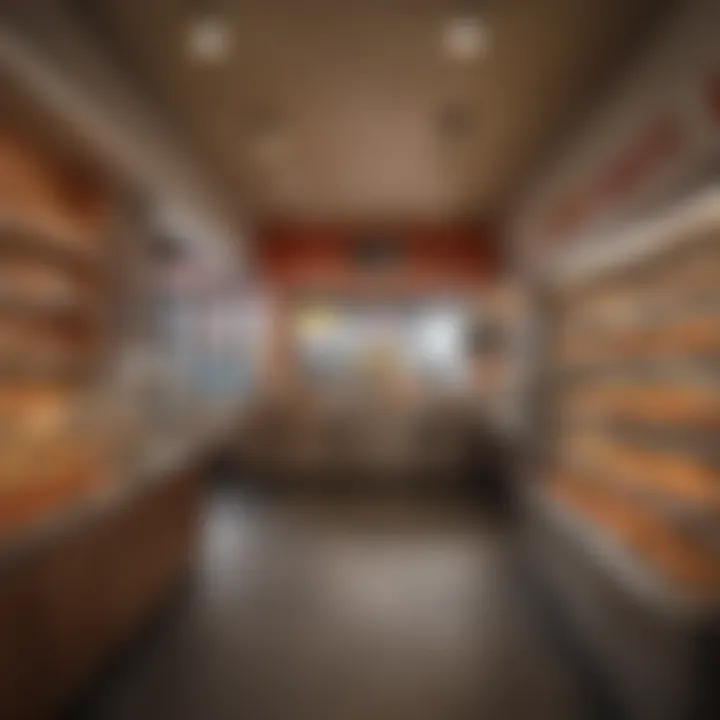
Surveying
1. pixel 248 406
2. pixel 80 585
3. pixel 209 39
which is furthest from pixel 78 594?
pixel 248 406

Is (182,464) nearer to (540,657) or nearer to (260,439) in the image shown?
(540,657)

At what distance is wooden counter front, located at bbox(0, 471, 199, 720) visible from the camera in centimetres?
210

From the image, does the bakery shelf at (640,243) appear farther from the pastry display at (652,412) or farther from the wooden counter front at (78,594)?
the wooden counter front at (78,594)

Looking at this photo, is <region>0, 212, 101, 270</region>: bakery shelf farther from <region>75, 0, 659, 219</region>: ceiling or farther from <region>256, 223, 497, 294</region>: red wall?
<region>256, 223, 497, 294</region>: red wall

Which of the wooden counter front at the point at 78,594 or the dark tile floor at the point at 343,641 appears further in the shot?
the dark tile floor at the point at 343,641

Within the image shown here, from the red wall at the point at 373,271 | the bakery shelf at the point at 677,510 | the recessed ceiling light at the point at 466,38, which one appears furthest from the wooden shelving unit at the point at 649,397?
the red wall at the point at 373,271

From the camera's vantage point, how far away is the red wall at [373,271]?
29.6 feet

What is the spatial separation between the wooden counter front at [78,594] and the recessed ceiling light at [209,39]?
94.4 inches

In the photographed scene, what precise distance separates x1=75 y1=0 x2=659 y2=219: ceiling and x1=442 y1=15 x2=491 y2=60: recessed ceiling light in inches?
2.0

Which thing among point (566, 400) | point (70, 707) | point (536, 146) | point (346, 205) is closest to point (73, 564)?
point (70, 707)

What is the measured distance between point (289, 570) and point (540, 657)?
1848mm

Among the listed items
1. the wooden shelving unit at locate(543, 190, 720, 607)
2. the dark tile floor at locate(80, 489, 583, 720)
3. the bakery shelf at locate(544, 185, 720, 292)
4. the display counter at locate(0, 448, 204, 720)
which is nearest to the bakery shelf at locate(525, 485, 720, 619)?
the wooden shelving unit at locate(543, 190, 720, 607)

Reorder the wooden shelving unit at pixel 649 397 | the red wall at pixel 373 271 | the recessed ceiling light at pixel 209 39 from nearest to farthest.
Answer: the wooden shelving unit at pixel 649 397, the recessed ceiling light at pixel 209 39, the red wall at pixel 373 271

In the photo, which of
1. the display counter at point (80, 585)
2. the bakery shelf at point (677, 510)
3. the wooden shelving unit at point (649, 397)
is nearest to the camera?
the display counter at point (80, 585)
